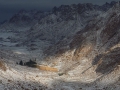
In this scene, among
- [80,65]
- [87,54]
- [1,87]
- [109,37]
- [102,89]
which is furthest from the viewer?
[109,37]

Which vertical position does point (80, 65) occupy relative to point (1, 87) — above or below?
above

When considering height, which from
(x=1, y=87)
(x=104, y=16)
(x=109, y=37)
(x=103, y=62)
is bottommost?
(x=1, y=87)

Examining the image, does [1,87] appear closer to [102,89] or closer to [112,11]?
[102,89]

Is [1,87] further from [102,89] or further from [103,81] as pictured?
[103,81]

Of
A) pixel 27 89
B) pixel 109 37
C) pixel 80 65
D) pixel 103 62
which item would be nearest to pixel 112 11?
pixel 109 37

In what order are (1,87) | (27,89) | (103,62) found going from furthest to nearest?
(103,62)
(27,89)
(1,87)

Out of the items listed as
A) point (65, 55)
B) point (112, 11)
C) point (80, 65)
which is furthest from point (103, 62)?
point (112, 11)

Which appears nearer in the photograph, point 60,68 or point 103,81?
point 103,81

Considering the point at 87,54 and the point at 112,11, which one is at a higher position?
the point at 112,11

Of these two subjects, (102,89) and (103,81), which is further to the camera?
(103,81)
